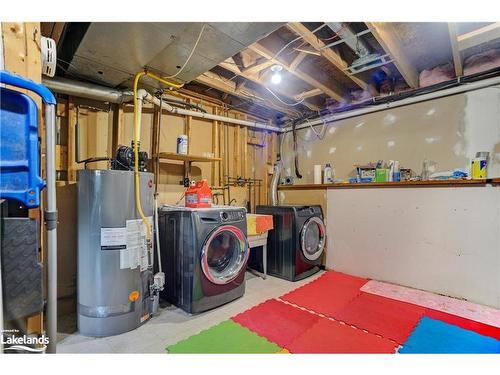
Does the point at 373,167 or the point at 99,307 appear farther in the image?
the point at 373,167

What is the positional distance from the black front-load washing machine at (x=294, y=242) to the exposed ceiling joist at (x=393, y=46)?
1823 millimetres

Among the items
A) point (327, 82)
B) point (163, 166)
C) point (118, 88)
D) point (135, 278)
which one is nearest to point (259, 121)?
point (327, 82)

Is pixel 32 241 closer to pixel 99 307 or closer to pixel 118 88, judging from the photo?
pixel 99 307

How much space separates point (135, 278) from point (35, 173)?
3.86 feet

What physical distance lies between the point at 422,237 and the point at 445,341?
1.23 meters

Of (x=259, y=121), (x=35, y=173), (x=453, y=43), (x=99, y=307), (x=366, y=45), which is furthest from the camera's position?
(x=259, y=121)

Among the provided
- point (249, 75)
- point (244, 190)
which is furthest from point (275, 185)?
point (249, 75)

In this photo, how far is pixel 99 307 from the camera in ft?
5.95

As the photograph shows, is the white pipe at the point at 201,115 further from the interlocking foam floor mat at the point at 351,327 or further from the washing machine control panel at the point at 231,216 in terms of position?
the interlocking foam floor mat at the point at 351,327

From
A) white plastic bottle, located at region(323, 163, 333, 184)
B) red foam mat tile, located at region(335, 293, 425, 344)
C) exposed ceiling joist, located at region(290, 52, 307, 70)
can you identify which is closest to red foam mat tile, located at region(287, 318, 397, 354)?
red foam mat tile, located at region(335, 293, 425, 344)

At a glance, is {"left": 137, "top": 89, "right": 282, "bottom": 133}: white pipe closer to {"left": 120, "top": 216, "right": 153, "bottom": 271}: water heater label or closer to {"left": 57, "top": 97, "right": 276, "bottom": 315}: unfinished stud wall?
{"left": 57, "top": 97, "right": 276, "bottom": 315}: unfinished stud wall

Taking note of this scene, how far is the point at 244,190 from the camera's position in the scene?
3.80 m
